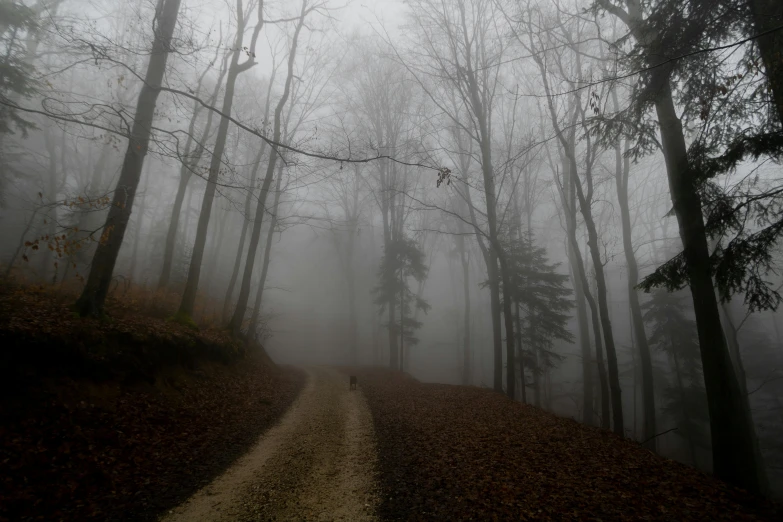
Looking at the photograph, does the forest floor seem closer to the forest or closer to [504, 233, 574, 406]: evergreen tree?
the forest

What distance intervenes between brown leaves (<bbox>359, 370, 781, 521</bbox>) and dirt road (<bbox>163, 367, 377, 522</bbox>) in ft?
1.43

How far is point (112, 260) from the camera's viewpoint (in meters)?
7.99

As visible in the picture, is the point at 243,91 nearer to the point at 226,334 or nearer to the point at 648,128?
the point at 226,334

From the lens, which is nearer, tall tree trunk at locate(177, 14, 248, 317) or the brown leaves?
the brown leaves

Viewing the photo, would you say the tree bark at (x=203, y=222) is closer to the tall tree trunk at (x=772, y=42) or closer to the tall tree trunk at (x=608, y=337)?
the tall tree trunk at (x=608, y=337)

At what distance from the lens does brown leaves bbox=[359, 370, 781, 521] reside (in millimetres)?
4465

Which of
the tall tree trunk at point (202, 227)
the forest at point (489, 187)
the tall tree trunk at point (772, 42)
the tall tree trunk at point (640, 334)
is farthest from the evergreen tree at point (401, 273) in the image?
the tall tree trunk at point (772, 42)

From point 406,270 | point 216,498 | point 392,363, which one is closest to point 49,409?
point 216,498

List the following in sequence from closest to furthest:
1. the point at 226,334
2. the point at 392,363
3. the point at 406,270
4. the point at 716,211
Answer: the point at 716,211 → the point at 226,334 → the point at 392,363 → the point at 406,270

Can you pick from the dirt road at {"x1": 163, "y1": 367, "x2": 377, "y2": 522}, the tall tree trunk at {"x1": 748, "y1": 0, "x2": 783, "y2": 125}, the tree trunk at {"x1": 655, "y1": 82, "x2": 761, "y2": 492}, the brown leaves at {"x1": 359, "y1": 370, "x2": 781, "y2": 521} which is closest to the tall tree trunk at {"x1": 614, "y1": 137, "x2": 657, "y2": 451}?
the tree trunk at {"x1": 655, "y1": 82, "x2": 761, "y2": 492}

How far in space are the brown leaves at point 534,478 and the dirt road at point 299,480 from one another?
0.44 meters

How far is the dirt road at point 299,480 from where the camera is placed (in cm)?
457

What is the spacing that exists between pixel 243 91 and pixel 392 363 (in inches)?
805

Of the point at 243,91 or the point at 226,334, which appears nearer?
the point at 226,334
